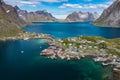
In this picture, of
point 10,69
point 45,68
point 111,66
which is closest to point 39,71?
point 45,68

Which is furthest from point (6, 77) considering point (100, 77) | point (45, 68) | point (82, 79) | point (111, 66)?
point (111, 66)

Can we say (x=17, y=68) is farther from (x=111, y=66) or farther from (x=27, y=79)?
(x=111, y=66)

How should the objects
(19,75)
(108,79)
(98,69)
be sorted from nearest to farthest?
1. (108,79)
2. (19,75)
3. (98,69)

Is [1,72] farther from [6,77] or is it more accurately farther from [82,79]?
[82,79]

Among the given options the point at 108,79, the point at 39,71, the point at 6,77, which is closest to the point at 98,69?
the point at 108,79

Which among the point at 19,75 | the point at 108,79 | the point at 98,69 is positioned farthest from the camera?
the point at 98,69

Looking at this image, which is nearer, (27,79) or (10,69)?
(27,79)

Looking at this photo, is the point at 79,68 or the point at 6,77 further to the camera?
the point at 79,68

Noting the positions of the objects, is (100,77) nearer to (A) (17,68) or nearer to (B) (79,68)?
(B) (79,68)
